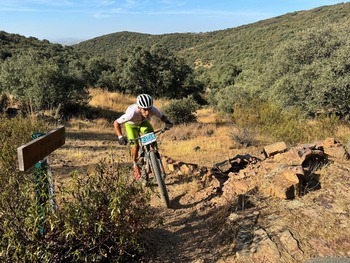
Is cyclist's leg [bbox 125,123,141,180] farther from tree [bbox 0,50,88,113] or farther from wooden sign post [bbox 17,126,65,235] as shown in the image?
tree [bbox 0,50,88,113]

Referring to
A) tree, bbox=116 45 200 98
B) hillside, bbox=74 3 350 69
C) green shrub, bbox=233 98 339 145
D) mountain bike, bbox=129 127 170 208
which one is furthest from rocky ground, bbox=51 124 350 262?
hillside, bbox=74 3 350 69

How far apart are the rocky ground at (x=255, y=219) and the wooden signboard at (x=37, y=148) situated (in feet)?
2.55

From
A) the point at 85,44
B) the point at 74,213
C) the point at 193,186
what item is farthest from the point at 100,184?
the point at 85,44

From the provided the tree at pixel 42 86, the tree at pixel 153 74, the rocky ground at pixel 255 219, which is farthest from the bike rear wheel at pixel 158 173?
the tree at pixel 153 74

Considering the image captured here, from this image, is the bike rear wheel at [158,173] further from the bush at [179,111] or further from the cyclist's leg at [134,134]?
the bush at [179,111]

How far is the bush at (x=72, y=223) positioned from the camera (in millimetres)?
2482

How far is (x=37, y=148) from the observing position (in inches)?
109

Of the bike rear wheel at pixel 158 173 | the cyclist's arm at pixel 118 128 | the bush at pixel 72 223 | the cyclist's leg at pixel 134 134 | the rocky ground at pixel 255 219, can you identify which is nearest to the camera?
the bush at pixel 72 223

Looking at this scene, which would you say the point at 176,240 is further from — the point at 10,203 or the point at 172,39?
the point at 172,39

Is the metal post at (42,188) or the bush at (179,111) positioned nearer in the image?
the metal post at (42,188)

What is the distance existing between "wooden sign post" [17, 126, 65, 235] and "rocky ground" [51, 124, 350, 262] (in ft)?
3.16

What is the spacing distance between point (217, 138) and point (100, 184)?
8.35 metres

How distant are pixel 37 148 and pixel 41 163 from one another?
0.24m

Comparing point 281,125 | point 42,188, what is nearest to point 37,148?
point 42,188
